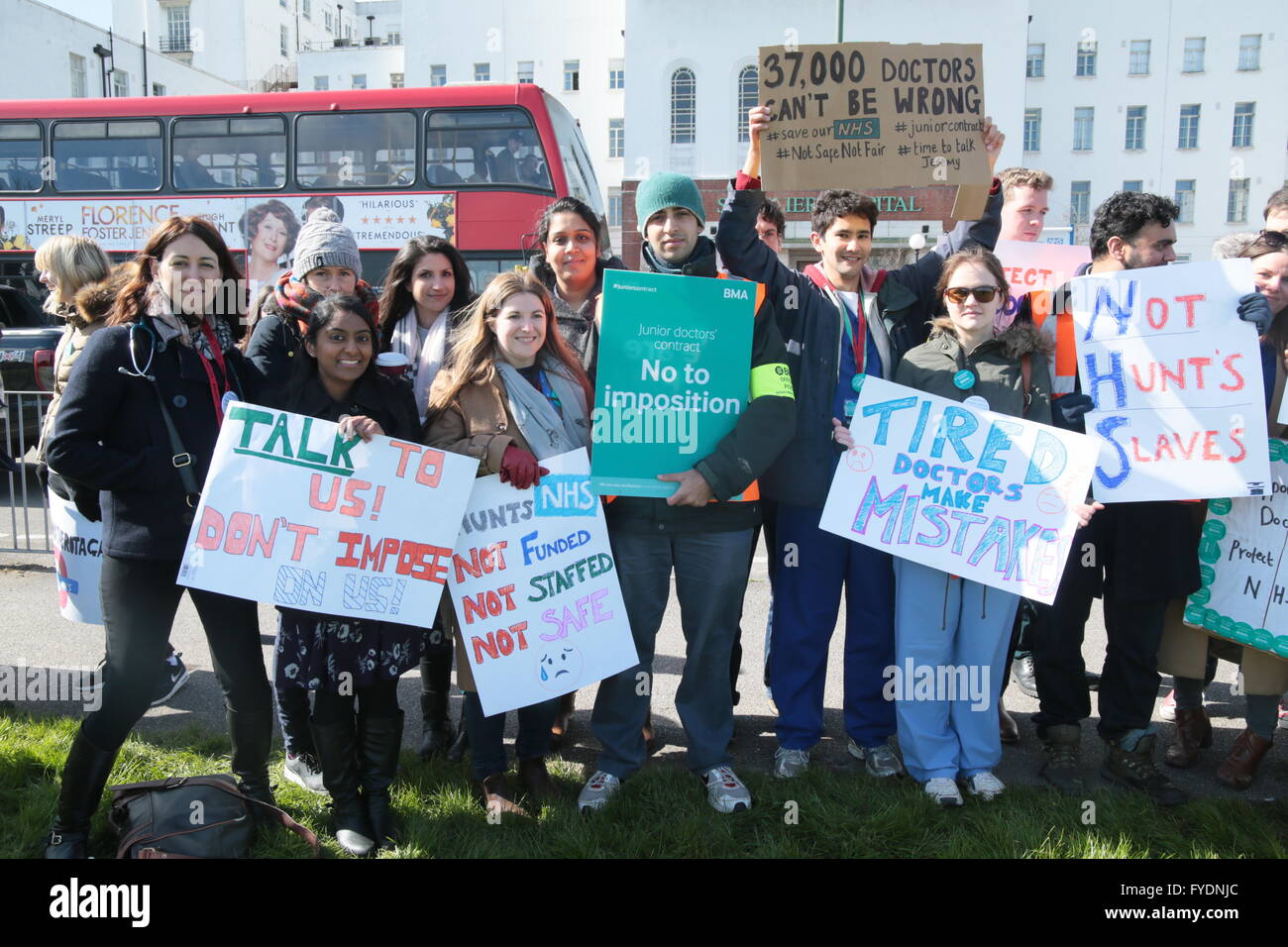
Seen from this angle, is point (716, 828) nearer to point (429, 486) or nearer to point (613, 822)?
point (613, 822)

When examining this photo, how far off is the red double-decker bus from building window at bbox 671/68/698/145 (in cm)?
2154

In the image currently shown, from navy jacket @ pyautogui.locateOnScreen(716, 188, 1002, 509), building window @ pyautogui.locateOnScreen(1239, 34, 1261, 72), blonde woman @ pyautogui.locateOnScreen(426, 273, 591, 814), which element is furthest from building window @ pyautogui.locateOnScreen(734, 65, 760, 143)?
blonde woman @ pyautogui.locateOnScreen(426, 273, 591, 814)

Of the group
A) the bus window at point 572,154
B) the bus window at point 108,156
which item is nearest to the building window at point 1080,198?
the bus window at point 572,154

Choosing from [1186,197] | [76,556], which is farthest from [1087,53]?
[76,556]

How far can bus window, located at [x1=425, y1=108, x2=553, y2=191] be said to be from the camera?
442 inches

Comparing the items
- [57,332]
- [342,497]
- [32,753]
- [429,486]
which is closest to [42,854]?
[32,753]

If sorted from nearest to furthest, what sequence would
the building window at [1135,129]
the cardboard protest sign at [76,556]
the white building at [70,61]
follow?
the cardboard protest sign at [76,556] → the white building at [70,61] → the building window at [1135,129]

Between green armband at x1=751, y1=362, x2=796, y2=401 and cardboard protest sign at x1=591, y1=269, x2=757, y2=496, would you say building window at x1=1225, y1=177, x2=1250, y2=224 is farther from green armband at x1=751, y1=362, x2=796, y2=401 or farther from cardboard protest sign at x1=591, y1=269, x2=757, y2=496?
cardboard protest sign at x1=591, y1=269, x2=757, y2=496

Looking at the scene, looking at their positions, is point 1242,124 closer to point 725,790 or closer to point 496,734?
point 725,790

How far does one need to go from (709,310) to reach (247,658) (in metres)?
2.05

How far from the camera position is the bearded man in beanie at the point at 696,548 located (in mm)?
3262

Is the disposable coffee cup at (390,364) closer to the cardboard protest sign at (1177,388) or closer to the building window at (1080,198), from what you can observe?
the cardboard protest sign at (1177,388)

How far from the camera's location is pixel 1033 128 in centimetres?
4125
